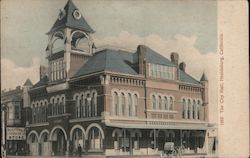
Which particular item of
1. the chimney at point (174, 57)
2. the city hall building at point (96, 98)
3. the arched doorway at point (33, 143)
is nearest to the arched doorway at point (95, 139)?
the city hall building at point (96, 98)

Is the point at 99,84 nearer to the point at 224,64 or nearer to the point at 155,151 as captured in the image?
the point at 155,151

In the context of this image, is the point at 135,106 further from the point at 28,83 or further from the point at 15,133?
the point at 15,133

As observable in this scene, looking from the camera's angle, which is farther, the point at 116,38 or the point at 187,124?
the point at 187,124

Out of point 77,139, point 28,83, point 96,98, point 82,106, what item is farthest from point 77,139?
point 28,83

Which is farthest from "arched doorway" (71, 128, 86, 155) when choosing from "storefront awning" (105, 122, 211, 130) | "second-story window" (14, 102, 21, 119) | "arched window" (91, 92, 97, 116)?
"second-story window" (14, 102, 21, 119)

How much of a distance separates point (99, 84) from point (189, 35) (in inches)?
69.9

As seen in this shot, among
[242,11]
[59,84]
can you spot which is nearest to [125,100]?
[59,84]

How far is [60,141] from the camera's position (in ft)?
31.3

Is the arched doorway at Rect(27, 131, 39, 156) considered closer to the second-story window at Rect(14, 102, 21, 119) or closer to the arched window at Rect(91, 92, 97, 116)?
the second-story window at Rect(14, 102, 21, 119)

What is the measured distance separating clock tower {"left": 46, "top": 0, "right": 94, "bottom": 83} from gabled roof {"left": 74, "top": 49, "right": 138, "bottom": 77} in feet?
0.34

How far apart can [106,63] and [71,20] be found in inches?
33.9

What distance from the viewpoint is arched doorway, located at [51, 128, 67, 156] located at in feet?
31.2

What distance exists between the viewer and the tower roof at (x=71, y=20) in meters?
9.29

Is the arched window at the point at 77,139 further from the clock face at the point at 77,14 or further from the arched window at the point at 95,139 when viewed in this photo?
the clock face at the point at 77,14
